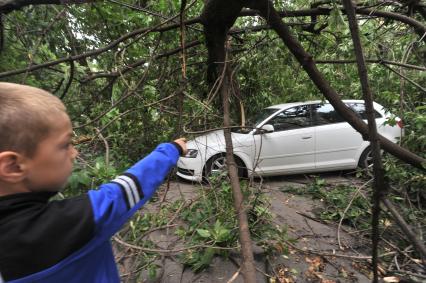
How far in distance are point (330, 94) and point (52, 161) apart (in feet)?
6.97

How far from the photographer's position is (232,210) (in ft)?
12.1

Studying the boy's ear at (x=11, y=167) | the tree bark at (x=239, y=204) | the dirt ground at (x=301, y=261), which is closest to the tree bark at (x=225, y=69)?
the tree bark at (x=239, y=204)

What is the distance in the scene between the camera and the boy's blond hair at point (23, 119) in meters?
1.01

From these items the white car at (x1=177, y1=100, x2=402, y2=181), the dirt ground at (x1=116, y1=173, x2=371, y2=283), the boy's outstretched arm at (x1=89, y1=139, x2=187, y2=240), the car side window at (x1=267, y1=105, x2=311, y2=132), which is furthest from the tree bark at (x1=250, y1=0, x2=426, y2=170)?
the car side window at (x1=267, y1=105, x2=311, y2=132)

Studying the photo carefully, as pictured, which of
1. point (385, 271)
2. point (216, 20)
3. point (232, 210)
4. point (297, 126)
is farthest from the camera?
point (297, 126)

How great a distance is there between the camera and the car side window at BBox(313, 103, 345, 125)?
641 cm

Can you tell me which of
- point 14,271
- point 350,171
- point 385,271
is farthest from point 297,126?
point 14,271

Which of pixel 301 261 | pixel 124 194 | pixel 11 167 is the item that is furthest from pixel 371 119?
pixel 301 261

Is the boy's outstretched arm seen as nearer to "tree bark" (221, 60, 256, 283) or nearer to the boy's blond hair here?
the boy's blond hair

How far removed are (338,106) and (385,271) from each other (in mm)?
1842

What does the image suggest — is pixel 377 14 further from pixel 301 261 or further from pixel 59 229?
pixel 59 229

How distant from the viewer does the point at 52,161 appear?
1091 mm

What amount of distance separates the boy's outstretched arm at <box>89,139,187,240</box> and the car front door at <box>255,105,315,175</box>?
5.08 m

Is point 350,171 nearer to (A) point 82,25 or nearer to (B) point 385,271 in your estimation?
(B) point 385,271
